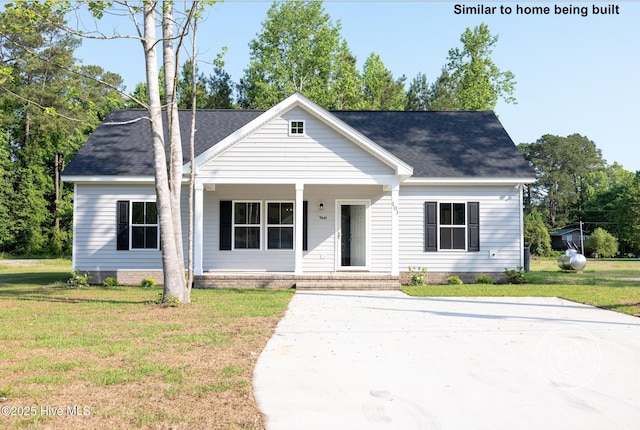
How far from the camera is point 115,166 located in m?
15.1

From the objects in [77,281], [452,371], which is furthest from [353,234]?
[452,371]

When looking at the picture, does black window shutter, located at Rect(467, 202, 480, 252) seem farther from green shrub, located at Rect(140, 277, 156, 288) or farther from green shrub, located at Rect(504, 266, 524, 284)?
green shrub, located at Rect(140, 277, 156, 288)

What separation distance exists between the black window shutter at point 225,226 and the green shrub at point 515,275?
8399 millimetres

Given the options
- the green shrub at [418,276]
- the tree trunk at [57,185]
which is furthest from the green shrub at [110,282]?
the tree trunk at [57,185]

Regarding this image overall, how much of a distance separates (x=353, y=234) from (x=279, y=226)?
92.2 inches

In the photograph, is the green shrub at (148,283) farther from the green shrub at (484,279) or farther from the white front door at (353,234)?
the green shrub at (484,279)

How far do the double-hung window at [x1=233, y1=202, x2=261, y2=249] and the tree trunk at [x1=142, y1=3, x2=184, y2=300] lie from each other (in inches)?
203

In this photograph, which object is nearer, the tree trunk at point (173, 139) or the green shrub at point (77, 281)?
the tree trunk at point (173, 139)

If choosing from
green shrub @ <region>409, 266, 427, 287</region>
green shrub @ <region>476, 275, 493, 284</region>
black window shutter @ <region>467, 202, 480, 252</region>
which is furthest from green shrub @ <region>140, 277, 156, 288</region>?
green shrub @ <region>476, 275, 493, 284</region>

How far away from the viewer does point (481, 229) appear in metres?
15.4

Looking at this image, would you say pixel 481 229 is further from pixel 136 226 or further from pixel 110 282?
pixel 110 282

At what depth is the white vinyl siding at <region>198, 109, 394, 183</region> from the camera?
45.9 ft

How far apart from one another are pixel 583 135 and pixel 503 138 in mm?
55013

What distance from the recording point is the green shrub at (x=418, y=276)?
48.8ft
